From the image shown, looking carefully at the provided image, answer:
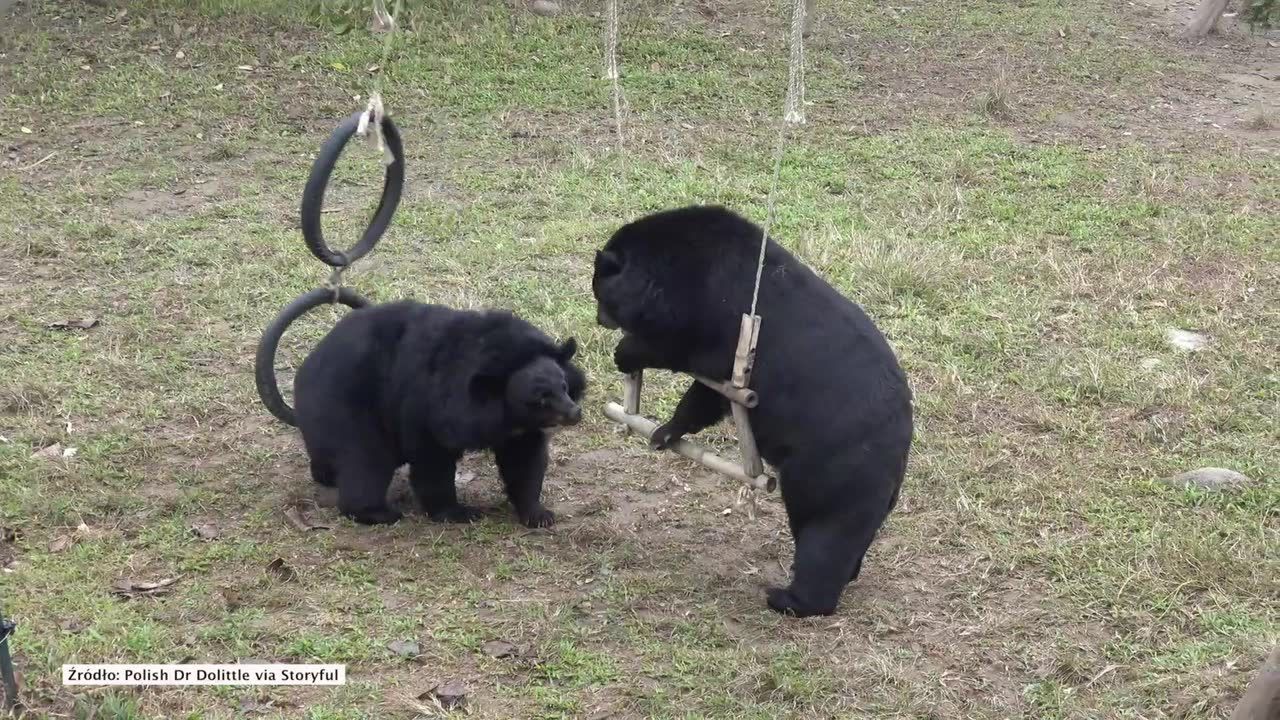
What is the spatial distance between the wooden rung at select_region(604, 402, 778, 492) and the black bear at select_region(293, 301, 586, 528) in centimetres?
17

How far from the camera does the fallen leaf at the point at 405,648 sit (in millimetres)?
4090

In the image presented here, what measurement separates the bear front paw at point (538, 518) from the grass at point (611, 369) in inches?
2.5

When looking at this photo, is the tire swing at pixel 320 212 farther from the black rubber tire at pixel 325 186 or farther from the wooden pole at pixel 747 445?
the wooden pole at pixel 747 445

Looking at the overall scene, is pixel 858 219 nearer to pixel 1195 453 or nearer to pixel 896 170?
pixel 896 170

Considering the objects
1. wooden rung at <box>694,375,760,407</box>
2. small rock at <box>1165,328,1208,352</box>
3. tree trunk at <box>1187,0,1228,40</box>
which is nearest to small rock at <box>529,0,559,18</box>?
tree trunk at <box>1187,0,1228,40</box>

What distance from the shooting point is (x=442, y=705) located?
387 centimetres

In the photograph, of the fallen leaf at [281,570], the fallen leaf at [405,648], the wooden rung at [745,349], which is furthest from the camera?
the fallen leaf at [281,570]

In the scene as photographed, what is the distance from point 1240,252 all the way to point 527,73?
19.6 ft

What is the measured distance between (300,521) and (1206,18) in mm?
12426

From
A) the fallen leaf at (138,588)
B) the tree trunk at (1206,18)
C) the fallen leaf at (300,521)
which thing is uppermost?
the tree trunk at (1206,18)

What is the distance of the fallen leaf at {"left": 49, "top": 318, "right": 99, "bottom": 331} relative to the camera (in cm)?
659

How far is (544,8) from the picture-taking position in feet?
41.3

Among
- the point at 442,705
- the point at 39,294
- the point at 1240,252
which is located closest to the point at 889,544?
the point at 442,705

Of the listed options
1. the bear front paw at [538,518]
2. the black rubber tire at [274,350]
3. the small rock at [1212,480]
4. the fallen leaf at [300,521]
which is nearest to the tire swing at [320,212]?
the black rubber tire at [274,350]
